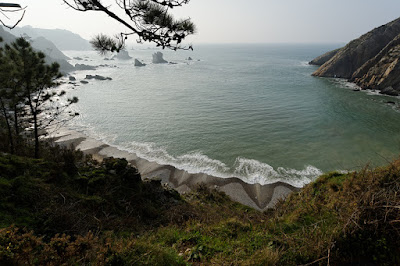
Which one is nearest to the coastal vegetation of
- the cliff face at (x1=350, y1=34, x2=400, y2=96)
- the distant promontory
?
the cliff face at (x1=350, y1=34, x2=400, y2=96)

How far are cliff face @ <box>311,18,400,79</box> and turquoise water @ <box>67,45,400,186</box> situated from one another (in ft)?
71.1

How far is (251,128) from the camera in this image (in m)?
31.1

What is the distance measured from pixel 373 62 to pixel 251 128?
195ft

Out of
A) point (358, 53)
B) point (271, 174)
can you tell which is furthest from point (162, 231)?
point (358, 53)

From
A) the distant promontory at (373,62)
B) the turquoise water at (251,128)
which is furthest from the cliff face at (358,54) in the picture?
the turquoise water at (251,128)

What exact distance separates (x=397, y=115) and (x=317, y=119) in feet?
51.8

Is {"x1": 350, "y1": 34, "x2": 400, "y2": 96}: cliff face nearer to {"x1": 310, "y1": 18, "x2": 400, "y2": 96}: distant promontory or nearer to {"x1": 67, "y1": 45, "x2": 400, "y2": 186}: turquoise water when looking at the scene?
{"x1": 310, "y1": 18, "x2": 400, "y2": 96}: distant promontory

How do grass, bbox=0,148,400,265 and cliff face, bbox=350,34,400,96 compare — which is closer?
grass, bbox=0,148,400,265

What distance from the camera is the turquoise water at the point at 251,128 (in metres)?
22.0

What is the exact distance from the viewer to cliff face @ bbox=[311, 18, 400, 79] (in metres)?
70.9

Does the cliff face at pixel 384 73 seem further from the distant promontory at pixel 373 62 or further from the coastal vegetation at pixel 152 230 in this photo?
the coastal vegetation at pixel 152 230

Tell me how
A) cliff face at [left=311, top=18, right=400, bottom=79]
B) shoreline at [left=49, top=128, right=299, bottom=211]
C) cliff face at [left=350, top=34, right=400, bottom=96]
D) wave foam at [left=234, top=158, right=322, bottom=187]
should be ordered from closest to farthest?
shoreline at [left=49, top=128, right=299, bottom=211]
wave foam at [left=234, top=158, right=322, bottom=187]
cliff face at [left=350, top=34, right=400, bottom=96]
cliff face at [left=311, top=18, right=400, bottom=79]

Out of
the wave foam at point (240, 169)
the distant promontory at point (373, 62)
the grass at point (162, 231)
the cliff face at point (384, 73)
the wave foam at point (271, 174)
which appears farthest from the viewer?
the distant promontory at point (373, 62)

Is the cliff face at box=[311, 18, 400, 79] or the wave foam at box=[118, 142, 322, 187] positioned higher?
the cliff face at box=[311, 18, 400, 79]
